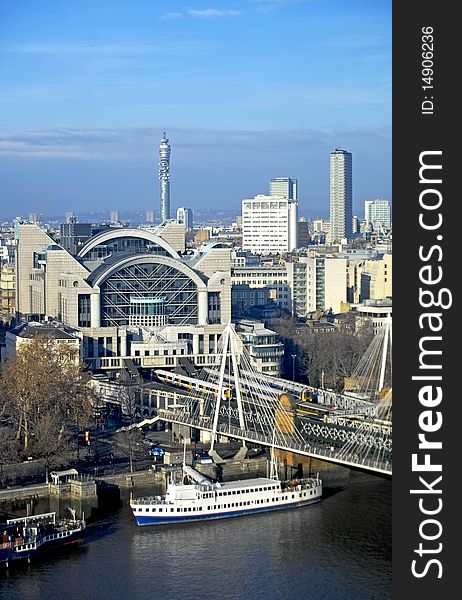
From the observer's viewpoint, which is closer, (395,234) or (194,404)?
(395,234)

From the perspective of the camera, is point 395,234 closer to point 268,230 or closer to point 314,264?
point 314,264

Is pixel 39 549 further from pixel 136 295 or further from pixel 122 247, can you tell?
pixel 122 247

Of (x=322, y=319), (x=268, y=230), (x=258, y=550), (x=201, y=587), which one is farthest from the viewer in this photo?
(x=268, y=230)

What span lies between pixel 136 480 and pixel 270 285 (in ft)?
41.7

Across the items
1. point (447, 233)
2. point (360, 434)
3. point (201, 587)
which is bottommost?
point (201, 587)

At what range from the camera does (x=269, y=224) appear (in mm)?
43688

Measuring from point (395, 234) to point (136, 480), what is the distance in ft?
24.0

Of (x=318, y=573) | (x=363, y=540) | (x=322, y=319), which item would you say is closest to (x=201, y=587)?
(x=318, y=573)

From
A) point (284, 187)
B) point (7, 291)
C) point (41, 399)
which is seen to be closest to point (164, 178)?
point (284, 187)

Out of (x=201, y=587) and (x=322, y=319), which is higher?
(x=322, y=319)

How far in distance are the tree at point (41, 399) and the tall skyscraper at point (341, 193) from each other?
34.3 meters

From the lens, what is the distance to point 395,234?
491 centimetres

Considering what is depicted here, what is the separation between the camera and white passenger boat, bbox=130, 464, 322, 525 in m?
10.7

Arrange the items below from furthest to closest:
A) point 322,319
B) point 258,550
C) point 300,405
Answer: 1. point 322,319
2. point 300,405
3. point 258,550
